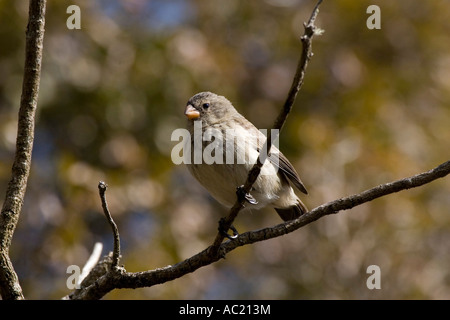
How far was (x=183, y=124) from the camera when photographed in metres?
5.64

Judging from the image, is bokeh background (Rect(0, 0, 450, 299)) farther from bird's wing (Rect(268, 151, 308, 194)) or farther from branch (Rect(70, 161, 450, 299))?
branch (Rect(70, 161, 450, 299))

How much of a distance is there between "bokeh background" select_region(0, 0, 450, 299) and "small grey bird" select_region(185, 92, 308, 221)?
49.5 inches

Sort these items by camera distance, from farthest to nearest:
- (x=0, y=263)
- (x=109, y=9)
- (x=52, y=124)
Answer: (x=109, y=9) → (x=52, y=124) → (x=0, y=263)

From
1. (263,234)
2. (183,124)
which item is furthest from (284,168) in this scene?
(183,124)

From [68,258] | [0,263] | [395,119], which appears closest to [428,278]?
[395,119]

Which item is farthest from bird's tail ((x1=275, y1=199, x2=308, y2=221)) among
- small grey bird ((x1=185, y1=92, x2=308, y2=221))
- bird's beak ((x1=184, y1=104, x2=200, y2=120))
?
bird's beak ((x1=184, y1=104, x2=200, y2=120))

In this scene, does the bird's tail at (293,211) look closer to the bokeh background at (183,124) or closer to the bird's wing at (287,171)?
the bird's wing at (287,171)

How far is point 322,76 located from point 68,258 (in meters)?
3.34

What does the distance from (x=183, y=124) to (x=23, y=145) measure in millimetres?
3306

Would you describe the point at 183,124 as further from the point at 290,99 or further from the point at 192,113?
the point at 290,99
